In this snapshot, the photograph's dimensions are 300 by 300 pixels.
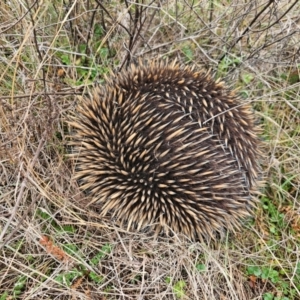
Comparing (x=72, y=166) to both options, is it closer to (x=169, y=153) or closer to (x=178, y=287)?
(x=169, y=153)

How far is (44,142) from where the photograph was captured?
2.39m

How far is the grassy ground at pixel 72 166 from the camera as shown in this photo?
2.29 meters

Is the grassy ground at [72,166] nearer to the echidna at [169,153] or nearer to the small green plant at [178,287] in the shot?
the small green plant at [178,287]

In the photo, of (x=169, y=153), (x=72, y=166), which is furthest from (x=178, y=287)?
(x=72, y=166)

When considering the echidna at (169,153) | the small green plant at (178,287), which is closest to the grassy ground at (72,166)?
the small green plant at (178,287)

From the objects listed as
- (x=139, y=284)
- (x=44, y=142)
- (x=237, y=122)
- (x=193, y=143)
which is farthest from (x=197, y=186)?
(x=44, y=142)

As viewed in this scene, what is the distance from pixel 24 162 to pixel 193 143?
790 millimetres

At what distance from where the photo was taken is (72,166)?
2.53 meters

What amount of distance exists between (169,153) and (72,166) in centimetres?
56

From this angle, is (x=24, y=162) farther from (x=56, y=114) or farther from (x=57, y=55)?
(x=57, y=55)

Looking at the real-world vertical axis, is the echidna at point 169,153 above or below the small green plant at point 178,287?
above

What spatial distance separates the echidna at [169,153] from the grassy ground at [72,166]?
5.2 inches

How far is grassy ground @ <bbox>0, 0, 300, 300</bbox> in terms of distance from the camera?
229 centimetres

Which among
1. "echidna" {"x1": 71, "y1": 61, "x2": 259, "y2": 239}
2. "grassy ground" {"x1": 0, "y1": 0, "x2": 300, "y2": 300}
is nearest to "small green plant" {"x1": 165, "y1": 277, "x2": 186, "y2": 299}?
"grassy ground" {"x1": 0, "y1": 0, "x2": 300, "y2": 300}
